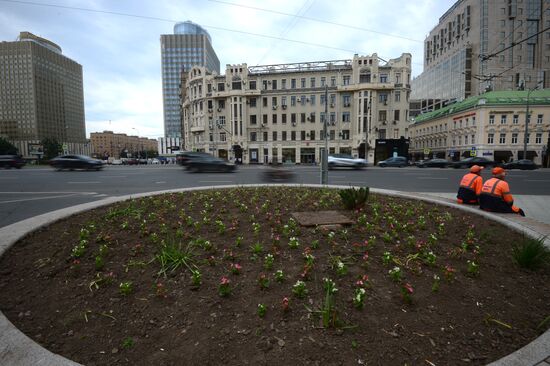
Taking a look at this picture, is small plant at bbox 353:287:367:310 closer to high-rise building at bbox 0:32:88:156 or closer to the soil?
the soil

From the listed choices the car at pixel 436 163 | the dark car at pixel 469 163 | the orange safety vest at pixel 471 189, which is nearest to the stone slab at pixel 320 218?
the orange safety vest at pixel 471 189

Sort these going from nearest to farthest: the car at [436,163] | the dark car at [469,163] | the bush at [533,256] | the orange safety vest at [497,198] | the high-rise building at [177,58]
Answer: the bush at [533,256]
the orange safety vest at [497,198]
the dark car at [469,163]
the car at [436,163]
the high-rise building at [177,58]

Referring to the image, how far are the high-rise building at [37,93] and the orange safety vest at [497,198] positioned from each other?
9857 cm

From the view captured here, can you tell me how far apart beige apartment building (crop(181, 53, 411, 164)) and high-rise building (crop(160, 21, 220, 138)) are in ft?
174

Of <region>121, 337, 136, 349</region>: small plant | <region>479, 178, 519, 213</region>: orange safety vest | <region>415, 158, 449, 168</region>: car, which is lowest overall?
<region>121, 337, 136, 349</region>: small plant

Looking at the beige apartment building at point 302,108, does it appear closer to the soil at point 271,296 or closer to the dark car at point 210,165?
the dark car at point 210,165

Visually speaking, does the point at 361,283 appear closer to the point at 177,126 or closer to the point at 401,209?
the point at 401,209

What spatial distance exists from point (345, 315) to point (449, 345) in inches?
28.9

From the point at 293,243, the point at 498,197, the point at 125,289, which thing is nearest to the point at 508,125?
the point at 498,197

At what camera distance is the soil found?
1.86m

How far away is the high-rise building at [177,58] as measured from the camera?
3969 inches

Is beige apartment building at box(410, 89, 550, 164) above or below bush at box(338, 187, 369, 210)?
above

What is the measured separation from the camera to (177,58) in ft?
343

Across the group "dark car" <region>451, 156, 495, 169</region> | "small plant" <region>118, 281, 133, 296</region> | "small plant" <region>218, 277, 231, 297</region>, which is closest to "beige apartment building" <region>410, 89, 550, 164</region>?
"dark car" <region>451, 156, 495, 169</region>
